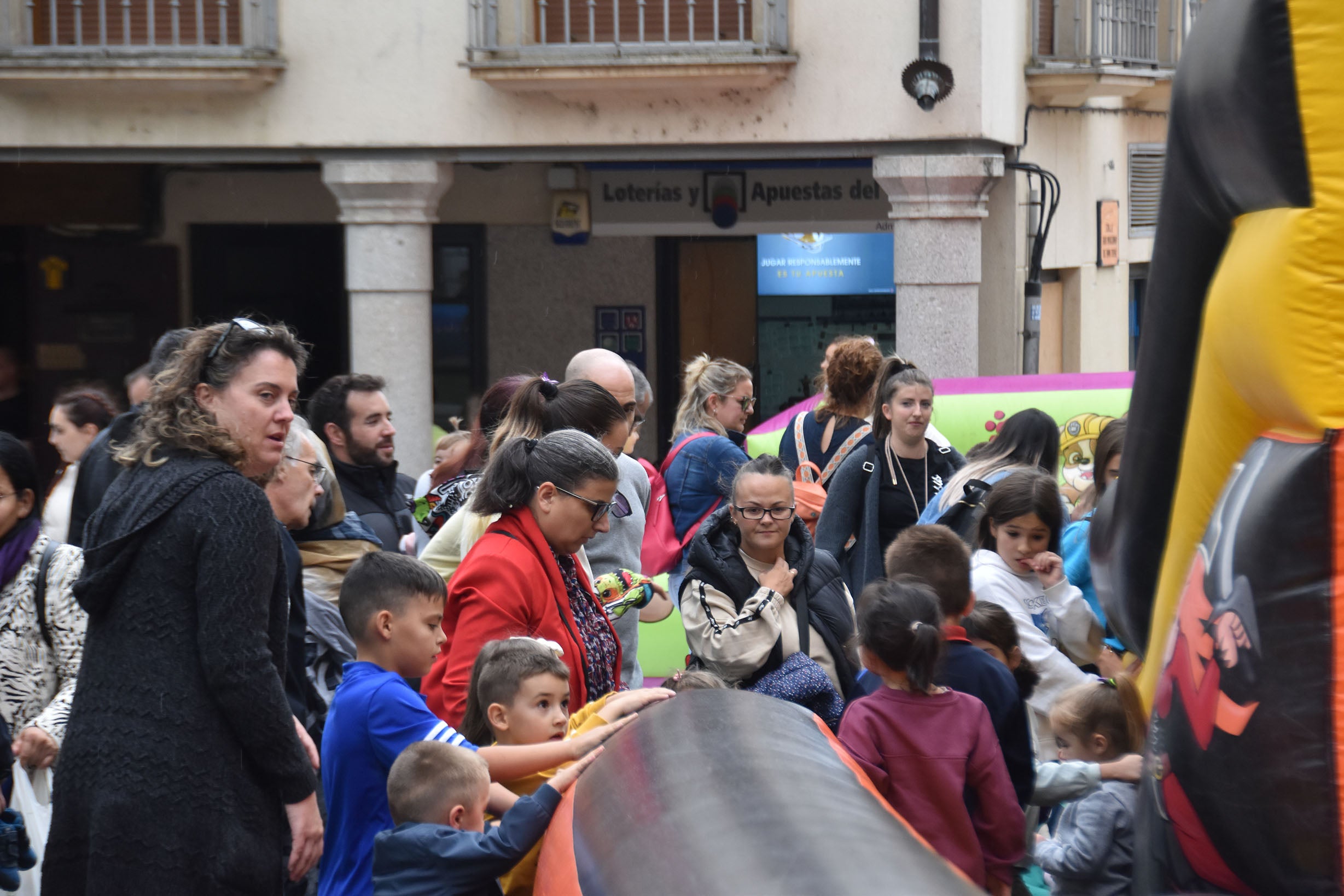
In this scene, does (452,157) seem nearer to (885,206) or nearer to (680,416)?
(885,206)

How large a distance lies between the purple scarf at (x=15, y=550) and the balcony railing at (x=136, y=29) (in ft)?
26.2

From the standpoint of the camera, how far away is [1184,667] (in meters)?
2.29

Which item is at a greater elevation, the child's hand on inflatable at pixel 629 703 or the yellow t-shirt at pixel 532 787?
the child's hand on inflatable at pixel 629 703

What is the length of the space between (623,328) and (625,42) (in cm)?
311

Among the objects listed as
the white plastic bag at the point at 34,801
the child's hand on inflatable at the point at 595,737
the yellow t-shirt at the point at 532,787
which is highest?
the child's hand on inflatable at the point at 595,737

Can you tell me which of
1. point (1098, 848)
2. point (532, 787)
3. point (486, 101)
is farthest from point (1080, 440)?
point (486, 101)

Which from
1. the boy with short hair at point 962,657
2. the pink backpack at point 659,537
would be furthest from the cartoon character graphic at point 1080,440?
the boy with short hair at point 962,657

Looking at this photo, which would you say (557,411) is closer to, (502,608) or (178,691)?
(502,608)

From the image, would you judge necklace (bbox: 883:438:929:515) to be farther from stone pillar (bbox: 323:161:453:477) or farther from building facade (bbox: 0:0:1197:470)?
stone pillar (bbox: 323:161:453:477)

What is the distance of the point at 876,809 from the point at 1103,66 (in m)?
11.0

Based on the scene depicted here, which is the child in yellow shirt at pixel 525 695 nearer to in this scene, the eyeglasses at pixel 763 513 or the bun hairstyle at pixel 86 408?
the eyeglasses at pixel 763 513

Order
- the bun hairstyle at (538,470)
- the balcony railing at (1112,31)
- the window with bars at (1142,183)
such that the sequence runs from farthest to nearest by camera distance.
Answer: the window with bars at (1142,183) → the balcony railing at (1112,31) → the bun hairstyle at (538,470)

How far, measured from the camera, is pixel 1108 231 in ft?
46.5

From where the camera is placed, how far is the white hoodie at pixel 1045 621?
157 inches
